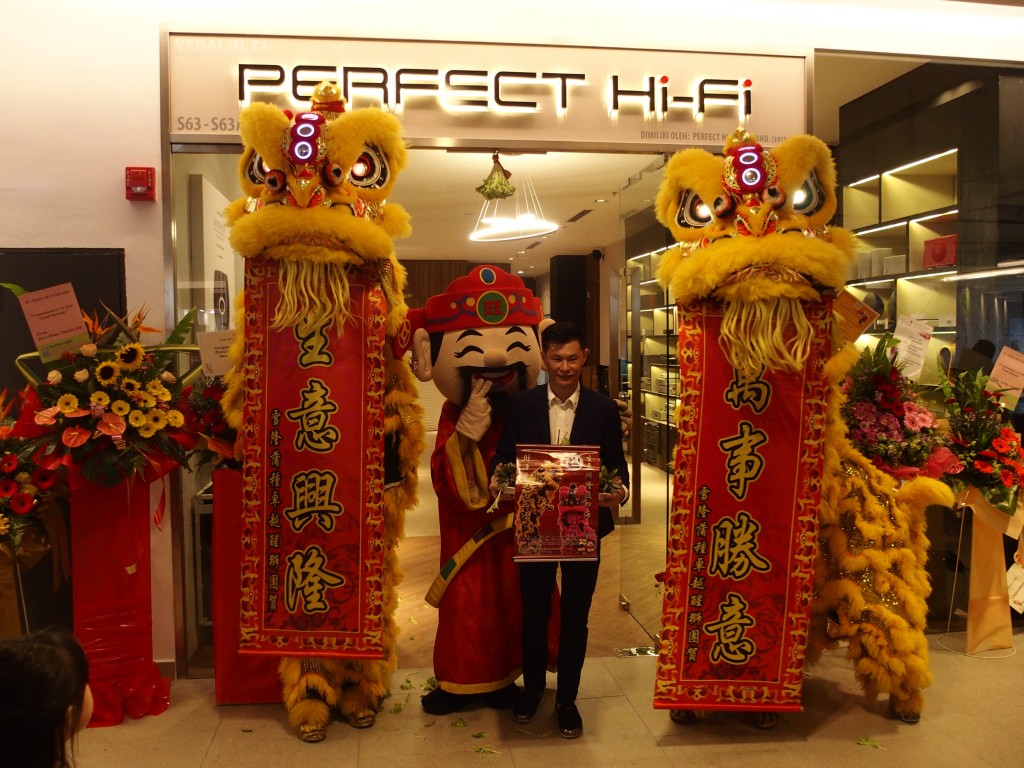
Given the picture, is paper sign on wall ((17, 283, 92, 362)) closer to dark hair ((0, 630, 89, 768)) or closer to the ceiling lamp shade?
dark hair ((0, 630, 89, 768))

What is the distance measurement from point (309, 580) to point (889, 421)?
2248 millimetres

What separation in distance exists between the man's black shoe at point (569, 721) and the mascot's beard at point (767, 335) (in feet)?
4.41

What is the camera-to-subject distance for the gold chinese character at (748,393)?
2695 mm

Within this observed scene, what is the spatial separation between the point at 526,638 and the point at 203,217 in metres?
2.28

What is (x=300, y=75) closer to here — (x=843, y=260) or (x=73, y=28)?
(x=73, y=28)

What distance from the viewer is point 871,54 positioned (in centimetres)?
359

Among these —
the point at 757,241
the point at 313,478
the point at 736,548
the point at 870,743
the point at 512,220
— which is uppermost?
the point at 512,220

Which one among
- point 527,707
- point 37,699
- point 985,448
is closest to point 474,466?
point 527,707

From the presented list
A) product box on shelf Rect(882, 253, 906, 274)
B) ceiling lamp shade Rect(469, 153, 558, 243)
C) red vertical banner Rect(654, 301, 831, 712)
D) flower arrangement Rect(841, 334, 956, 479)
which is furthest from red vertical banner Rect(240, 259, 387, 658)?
ceiling lamp shade Rect(469, 153, 558, 243)

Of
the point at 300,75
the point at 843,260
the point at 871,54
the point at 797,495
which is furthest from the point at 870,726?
the point at 300,75

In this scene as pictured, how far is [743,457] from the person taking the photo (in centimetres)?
272

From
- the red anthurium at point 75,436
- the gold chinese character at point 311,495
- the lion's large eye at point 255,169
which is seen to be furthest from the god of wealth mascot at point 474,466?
the red anthurium at point 75,436

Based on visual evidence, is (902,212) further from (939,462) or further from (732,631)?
(732,631)

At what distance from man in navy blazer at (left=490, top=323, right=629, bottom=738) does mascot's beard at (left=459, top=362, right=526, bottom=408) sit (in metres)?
0.15
